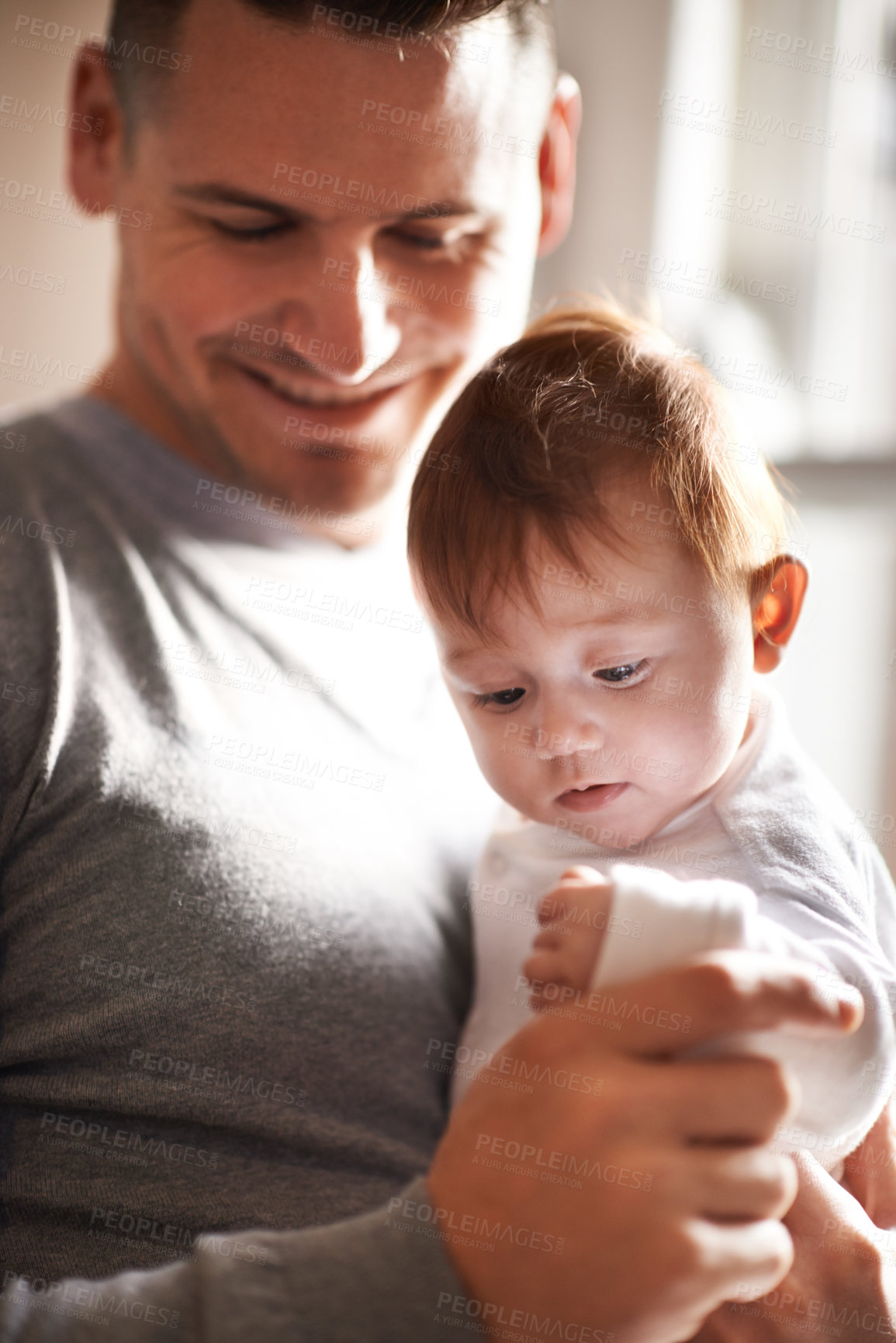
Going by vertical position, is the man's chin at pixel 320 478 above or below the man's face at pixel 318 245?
below

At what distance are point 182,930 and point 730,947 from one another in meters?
0.43

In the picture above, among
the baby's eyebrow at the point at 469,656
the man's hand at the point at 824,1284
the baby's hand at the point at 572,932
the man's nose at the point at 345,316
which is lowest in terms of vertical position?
the man's hand at the point at 824,1284

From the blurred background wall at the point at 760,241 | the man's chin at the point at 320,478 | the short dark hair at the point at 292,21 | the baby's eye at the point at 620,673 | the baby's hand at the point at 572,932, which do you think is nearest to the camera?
the baby's hand at the point at 572,932

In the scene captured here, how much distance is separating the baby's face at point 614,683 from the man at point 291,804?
193 millimetres

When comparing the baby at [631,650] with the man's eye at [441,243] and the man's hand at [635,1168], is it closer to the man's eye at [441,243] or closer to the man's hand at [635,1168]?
the man's hand at [635,1168]

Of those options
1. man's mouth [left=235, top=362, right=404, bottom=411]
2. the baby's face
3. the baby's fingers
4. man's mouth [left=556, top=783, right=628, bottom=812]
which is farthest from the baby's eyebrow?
man's mouth [left=235, top=362, right=404, bottom=411]

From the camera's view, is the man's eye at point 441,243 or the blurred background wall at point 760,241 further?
the blurred background wall at point 760,241

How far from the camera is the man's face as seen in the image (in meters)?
0.96

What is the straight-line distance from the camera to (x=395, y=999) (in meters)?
0.91

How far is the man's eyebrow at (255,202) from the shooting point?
3.21 feet

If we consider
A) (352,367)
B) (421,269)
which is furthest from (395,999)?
(421,269)

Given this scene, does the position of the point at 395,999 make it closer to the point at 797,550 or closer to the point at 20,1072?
the point at 20,1072

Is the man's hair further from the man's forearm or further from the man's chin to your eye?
the man's forearm

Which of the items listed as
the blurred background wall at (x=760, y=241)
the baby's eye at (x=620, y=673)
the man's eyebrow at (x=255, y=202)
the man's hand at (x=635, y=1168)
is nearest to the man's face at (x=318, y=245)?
the man's eyebrow at (x=255, y=202)
